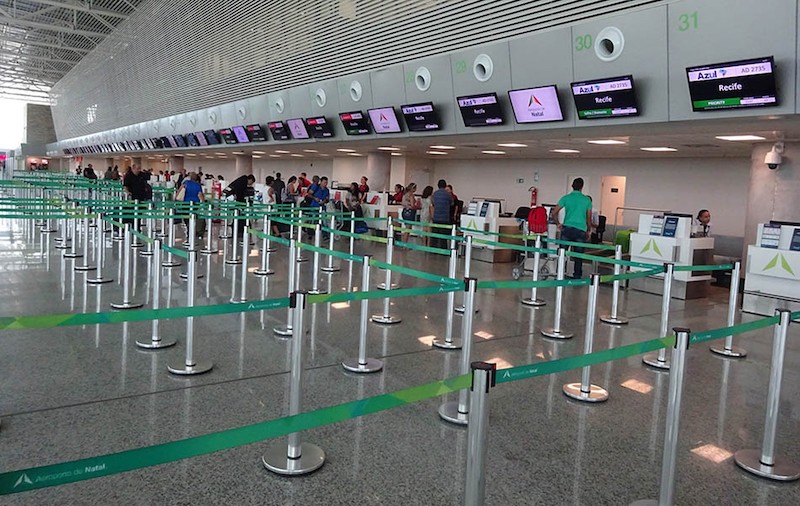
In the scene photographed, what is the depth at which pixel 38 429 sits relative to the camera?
4129 millimetres

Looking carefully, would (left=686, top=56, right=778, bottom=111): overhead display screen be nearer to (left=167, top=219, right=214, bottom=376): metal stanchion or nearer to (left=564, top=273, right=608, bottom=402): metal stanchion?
(left=564, top=273, right=608, bottom=402): metal stanchion

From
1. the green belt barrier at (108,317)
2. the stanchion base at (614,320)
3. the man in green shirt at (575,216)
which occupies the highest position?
the man in green shirt at (575,216)

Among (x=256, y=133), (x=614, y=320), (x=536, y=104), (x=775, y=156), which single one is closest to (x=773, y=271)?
(x=614, y=320)

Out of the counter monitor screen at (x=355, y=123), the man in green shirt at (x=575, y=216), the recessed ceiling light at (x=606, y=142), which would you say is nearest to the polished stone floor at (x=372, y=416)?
the man in green shirt at (x=575, y=216)

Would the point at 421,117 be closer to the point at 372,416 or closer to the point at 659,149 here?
the point at 659,149

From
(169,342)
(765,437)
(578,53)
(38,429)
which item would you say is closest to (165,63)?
(578,53)

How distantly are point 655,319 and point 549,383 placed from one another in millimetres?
3859

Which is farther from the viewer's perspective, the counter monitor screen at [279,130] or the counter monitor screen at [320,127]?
the counter monitor screen at [279,130]

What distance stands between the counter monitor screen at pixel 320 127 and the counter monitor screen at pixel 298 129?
44 centimetres

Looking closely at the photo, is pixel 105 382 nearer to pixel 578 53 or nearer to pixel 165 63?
pixel 578 53

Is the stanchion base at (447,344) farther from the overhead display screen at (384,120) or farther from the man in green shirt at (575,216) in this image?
the overhead display screen at (384,120)

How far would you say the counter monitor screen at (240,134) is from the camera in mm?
23422

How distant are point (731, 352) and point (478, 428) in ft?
18.7

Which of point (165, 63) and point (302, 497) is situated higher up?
point (165, 63)
